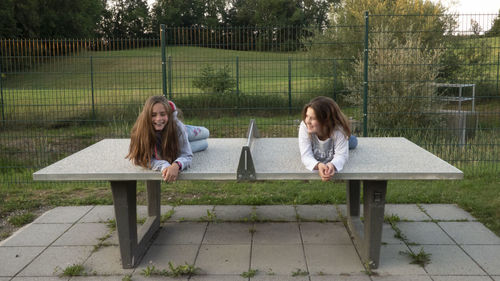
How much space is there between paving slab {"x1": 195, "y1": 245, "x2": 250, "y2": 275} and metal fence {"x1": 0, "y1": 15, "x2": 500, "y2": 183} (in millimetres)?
3745

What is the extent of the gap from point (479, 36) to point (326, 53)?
4.38m

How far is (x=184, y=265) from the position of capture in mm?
3898

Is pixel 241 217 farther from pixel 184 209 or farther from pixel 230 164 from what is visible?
pixel 230 164

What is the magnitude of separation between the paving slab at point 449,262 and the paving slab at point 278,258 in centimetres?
103

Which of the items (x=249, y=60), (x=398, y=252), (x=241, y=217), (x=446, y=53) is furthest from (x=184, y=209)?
(x=446, y=53)

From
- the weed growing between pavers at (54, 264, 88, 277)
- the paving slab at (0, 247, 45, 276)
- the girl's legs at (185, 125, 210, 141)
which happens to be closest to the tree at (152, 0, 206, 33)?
the girl's legs at (185, 125, 210, 141)

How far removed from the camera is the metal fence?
7.84 metres

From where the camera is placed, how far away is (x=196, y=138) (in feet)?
14.7

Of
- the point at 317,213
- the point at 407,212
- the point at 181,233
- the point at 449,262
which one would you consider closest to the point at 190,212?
the point at 181,233

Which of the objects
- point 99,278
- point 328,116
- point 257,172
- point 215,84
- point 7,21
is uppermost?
point 7,21

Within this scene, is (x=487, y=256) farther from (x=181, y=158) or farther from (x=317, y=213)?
(x=181, y=158)

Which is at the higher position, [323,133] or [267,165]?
[323,133]

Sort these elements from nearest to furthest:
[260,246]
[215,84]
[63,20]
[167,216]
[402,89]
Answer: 1. [260,246]
2. [167,216]
3. [402,89]
4. [215,84]
5. [63,20]

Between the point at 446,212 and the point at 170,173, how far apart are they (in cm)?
333
